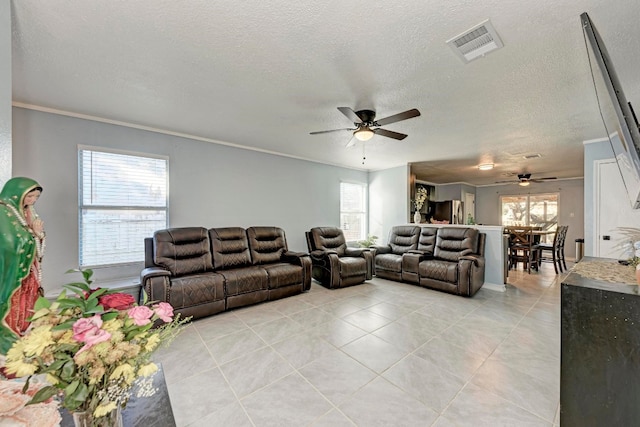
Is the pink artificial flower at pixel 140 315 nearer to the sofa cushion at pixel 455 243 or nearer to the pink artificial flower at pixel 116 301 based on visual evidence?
the pink artificial flower at pixel 116 301

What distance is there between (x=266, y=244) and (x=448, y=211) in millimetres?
6442

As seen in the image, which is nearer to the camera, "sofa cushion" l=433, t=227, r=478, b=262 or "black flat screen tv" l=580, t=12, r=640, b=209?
"black flat screen tv" l=580, t=12, r=640, b=209

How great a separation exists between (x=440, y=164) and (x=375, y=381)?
209 inches

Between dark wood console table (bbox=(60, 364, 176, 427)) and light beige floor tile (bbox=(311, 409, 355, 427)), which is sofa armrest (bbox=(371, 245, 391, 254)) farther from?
dark wood console table (bbox=(60, 364, 176, 427))

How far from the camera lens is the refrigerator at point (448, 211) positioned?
8.34 meters

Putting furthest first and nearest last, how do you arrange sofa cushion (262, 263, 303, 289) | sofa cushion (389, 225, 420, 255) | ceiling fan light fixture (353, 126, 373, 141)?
sofa cushion (389, 225, 420, 255) < sofa cushion (262, 263, 303, 289) < ceiling fan light fixture (353, 126, 373, 141)

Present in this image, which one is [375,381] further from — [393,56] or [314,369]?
[393,56]

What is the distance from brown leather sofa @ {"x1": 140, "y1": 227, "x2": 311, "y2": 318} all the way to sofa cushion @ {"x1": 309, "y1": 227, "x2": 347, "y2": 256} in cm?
77

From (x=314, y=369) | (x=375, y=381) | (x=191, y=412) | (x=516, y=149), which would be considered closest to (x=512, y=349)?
(x=375, y=381)

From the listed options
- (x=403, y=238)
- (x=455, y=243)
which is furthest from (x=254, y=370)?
(x=403, y=238)

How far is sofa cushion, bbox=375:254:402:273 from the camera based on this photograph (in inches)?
195

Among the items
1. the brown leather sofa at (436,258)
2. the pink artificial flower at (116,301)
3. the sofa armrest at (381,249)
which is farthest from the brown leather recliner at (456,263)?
the pink artificial flower at (116,301)

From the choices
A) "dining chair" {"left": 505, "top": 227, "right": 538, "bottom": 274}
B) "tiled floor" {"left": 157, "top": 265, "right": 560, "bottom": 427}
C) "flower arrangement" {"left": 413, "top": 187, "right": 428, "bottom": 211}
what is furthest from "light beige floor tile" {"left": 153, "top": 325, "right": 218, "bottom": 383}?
"dining chair" {"left": 505, "top": 227, "right": 538, "bottom": 274}

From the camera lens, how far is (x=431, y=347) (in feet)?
8.28
